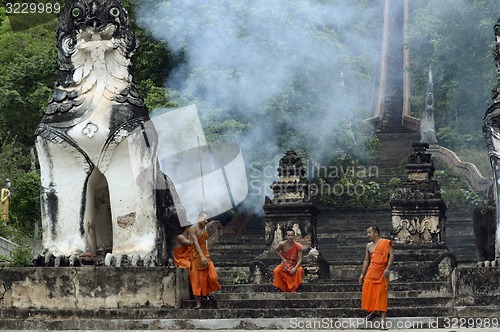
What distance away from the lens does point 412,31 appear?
46406 mm

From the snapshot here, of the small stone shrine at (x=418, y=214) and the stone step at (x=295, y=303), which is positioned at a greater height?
the small stone shrine at (x=418, y=214)

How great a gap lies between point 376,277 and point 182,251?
2061 millimetres

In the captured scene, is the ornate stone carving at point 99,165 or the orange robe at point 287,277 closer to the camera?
the ornate stone carving at point 99,165

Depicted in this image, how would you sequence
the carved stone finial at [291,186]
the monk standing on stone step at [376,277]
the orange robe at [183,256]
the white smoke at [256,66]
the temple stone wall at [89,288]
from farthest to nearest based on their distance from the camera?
the white smoke at [256,66], the carved stone finial at [291,186], the orange robe at [183,256], the temple stone wall at [89,288], the monk standing on stone step at [376,277]

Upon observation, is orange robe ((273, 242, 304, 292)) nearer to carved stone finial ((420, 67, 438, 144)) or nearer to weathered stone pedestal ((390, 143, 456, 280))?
weathered stone pedestal ((390, 143, 456, 280))

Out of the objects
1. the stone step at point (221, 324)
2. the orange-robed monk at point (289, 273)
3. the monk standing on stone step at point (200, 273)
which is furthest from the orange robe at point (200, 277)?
the orange-robed monk at point (289, 273)

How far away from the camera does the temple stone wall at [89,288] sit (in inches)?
584

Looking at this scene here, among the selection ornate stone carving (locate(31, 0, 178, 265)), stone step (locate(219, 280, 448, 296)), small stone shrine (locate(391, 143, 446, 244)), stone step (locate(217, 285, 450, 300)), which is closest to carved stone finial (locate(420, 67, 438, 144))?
small stone shrine (locate(391, 143, 446, 244))

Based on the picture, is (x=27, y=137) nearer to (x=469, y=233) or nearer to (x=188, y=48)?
(x=188, y=48)

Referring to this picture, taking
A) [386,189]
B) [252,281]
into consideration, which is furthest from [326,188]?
[252,281]

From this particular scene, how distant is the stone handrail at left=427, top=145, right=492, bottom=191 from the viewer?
33.6 metres

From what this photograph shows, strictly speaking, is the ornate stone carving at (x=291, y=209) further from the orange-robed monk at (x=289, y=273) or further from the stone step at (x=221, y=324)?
the stone step at (x=221, y=324)

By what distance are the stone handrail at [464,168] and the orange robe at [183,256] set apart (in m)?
17.4

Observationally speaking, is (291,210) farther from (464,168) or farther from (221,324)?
(464,168)
